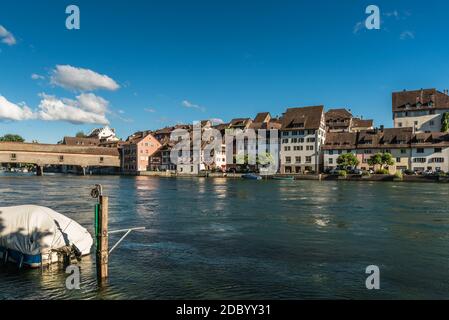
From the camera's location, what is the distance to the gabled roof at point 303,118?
354 ft

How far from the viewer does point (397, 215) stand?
109 feet

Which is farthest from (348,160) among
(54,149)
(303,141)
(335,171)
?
(54,149)

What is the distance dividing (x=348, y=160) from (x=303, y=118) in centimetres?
2167

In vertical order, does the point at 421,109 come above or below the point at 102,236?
above

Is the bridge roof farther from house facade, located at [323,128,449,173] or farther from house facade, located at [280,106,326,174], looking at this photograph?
house facade, located at [323,128,449,173]

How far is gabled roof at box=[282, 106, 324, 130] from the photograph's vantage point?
10781cm

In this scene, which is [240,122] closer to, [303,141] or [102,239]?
[303,141]

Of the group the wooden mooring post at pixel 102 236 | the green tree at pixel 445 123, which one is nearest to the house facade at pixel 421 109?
the green tree at pixel 445 123

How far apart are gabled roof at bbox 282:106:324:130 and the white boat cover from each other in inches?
3752

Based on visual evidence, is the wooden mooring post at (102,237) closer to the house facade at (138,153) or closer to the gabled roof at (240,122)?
the gabled roof at (240,122)

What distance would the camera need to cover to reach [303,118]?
110 metres

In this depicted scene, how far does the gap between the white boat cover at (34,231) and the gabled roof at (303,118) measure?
313 ft

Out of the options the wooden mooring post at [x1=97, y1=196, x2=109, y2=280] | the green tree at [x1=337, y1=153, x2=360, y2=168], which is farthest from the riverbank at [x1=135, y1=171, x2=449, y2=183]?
the wooden mooring post at [x1=97, y1=196, x2=109, y2=280]
